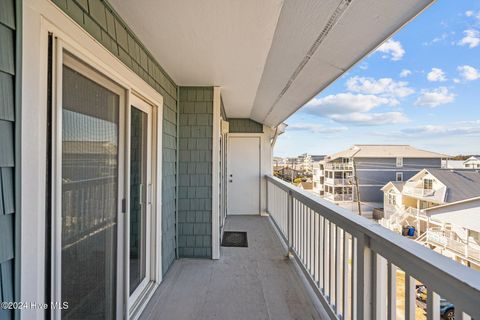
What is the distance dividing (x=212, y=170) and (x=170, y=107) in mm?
985

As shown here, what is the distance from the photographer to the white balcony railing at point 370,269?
842mm

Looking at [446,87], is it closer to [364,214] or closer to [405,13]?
[405,13]

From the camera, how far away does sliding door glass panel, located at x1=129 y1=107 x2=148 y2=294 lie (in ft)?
7.20

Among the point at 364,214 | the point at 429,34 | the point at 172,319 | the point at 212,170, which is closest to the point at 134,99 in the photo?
the point at 212,170

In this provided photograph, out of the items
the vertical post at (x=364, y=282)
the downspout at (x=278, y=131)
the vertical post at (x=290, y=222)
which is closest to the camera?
the vertical post at (x=364, y=282)

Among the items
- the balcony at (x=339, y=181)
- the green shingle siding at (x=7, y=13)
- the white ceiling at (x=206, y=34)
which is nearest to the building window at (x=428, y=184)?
the balcony at (x=339, y=181)

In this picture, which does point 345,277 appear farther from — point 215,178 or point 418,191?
point 215,178

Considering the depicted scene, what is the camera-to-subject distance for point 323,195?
104 inches

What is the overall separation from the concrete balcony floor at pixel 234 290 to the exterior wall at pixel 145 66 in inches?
15.1

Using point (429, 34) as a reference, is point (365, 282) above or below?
below

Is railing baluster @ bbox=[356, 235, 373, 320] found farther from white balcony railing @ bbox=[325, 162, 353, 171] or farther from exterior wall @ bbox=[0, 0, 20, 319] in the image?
exterior wall @ bbox=[0, 0, 20, 319]

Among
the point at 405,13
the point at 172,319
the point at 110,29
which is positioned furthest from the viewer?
the point at 172,319

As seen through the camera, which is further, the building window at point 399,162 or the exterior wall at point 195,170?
the exterior wall at point 195,170

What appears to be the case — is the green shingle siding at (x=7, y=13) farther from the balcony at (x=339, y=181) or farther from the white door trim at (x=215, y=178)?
the white door trim at (x=215, y=178)
